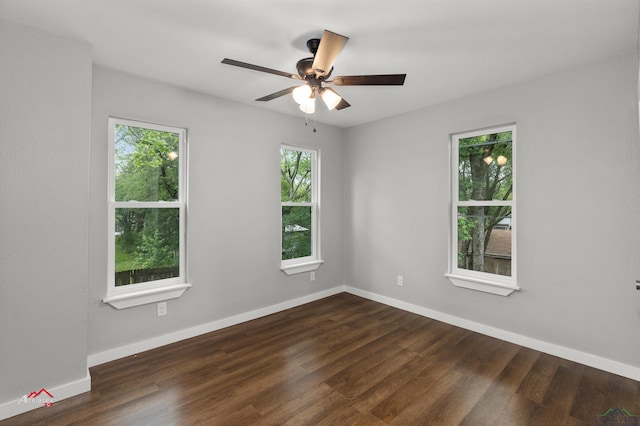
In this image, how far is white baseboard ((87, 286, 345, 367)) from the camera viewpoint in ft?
8.68

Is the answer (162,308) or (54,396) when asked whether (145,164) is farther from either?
(54,396)

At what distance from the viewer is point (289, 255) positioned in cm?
414

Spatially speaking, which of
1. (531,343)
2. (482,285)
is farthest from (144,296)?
(531,343)

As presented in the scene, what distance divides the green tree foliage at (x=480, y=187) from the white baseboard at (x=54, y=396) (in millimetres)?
3607

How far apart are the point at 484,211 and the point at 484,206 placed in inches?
2.2

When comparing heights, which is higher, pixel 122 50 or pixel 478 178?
pixel 122 50

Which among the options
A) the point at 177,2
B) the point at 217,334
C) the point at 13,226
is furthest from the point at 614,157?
the point at 13,226

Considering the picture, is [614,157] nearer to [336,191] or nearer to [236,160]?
[336,191]

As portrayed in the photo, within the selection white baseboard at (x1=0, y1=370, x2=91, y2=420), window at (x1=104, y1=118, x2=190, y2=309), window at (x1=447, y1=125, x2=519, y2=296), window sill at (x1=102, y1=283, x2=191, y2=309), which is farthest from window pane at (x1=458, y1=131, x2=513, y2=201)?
white baseboard at (x1=0, y1=370, x2=91, y2=420)

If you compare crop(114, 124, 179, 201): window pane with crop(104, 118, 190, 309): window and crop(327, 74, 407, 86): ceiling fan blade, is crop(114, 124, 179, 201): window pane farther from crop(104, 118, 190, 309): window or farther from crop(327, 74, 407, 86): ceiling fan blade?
crop(327, 74, 407, 86): ceiling fan blade

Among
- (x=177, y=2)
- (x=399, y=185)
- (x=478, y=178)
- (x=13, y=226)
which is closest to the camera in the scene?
(x=177, y=2)

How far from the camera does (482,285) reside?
3.22 m

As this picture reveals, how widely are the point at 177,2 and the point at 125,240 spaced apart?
2.03 meters

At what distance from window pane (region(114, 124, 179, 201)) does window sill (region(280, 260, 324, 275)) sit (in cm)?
158
